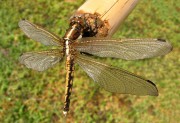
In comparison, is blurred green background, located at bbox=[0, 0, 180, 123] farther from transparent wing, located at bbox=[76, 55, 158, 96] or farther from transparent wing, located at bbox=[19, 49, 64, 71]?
transparent wing, located at bbox=[76, 55, 158, 96]

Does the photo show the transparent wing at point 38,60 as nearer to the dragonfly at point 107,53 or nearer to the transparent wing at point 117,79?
the dragonfly at point 107,53

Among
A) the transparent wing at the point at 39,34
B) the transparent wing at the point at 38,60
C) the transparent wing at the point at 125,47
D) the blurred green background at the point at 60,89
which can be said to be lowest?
→ the blurred green background at the point at 60,89

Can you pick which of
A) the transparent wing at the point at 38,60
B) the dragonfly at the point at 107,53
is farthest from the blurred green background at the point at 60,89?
the dragonfly at the point at 107,53

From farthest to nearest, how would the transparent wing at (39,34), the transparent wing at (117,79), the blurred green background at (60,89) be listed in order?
the blurred green background at (60,89)
the transparent wing at (39,34)
the transparent wing at (117,79)

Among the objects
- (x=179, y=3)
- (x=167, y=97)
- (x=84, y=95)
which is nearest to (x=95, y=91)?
(x=84, y=95)

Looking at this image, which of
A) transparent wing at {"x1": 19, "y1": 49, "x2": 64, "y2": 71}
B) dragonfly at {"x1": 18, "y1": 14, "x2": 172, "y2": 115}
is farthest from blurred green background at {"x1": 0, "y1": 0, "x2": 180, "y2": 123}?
dragonfly at {"x1": 18, "y1": 14, "x2": 172, "y2": 115}

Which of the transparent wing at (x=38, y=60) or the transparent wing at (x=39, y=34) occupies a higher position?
the transparent wing at (x=39, y=34)

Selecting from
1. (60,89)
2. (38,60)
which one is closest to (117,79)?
(38,60)

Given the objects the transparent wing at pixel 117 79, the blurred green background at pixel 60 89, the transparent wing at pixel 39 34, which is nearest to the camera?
the transparent wing at pixel 117 79
